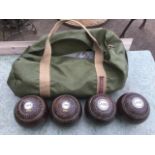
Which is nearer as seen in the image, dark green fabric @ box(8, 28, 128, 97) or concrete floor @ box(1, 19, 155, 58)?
dark green fabric @ box(8, 28, 128, 97)

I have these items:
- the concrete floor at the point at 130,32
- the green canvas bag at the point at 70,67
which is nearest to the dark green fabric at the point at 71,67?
the green canvas bag at the point at 70,67

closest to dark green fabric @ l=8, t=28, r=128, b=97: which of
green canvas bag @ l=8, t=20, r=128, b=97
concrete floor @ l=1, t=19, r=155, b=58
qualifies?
green canvas bag @ l=8, t=20, r=128, b=97

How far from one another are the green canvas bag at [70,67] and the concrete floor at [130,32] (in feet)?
2.65

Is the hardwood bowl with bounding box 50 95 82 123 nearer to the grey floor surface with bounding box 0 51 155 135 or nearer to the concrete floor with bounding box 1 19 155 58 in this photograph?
the grey floor surface with bounding box 0 51 155 135

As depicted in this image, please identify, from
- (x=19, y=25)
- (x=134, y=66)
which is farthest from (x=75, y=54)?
(x=19, y=25)

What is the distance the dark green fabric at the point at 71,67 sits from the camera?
95cm

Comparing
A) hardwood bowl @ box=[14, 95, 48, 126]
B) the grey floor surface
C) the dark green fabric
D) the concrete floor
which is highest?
the dark green fabric

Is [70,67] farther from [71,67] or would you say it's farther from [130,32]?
[130,32]

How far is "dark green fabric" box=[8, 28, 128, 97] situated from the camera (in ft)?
3.13

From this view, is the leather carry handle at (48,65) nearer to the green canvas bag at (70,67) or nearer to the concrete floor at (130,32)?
the green canvas bag at (70,67)

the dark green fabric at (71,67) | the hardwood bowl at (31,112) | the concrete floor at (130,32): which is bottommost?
the concrete floor at (130,32)

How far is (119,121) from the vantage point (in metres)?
0.96

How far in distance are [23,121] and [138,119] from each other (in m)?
0.40
